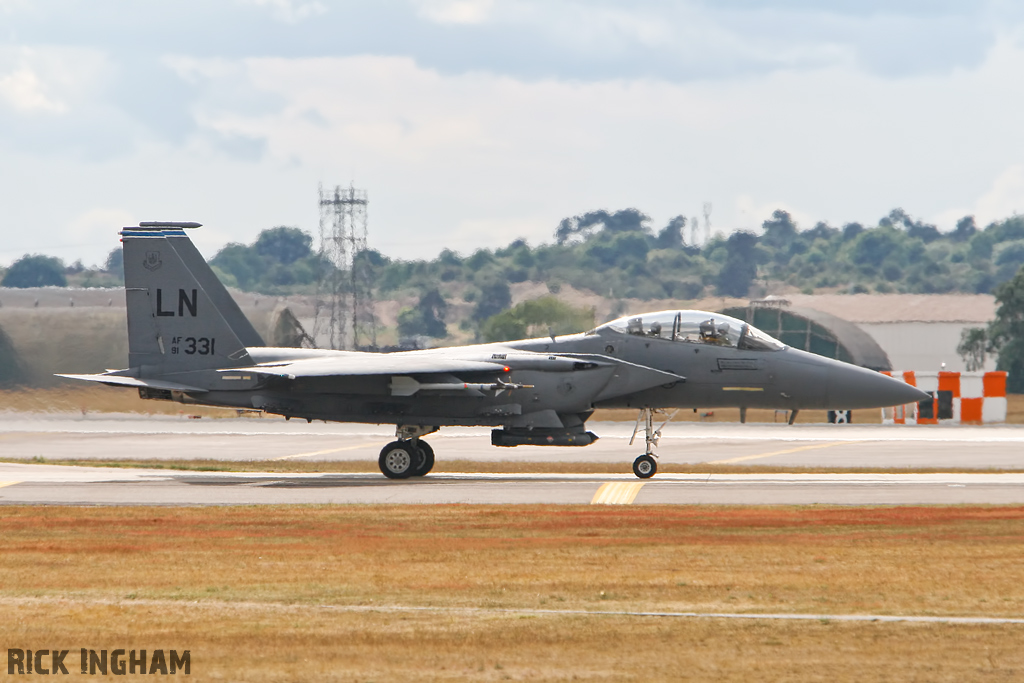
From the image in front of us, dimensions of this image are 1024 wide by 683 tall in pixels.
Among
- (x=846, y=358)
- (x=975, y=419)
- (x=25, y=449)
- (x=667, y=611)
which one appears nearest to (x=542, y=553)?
(x=667, y=611)

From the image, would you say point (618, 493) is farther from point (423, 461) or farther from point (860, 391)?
point (860, 391)

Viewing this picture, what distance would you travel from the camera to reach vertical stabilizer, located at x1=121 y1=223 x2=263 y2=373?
918 inches

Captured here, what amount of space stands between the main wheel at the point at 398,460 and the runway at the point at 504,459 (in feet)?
1.33

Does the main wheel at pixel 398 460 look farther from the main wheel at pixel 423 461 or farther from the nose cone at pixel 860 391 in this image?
the nose cone at pixel 860 391

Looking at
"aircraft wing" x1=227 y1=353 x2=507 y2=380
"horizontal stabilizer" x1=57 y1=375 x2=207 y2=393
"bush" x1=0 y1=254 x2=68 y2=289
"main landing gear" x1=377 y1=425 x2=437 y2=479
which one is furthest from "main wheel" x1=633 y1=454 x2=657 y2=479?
"bush" x1=0 y1=254 x2=68 y2=289

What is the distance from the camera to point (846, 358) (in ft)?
248

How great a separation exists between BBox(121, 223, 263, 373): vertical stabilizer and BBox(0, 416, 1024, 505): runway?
7.75ft

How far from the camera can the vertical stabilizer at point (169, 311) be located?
76.5 feet

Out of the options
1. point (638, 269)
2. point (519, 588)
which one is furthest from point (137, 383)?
point (638, 269)

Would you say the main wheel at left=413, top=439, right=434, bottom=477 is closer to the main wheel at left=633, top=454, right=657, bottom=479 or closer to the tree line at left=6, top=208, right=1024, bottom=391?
the main wheel at left=633, top=454, right=657, bottom=479

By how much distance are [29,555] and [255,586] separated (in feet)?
11.5

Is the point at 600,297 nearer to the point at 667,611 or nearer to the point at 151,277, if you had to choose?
the point at 151,277

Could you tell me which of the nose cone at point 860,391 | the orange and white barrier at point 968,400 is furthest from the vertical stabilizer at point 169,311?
the orange and white barrier at point 968,400

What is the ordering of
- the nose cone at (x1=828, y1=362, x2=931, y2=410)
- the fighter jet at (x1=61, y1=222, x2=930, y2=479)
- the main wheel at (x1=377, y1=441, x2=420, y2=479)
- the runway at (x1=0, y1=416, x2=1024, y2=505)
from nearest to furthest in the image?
the runway at (x1=0, y1=416, x2=1024, y2=505) → the fighter jet at (x1=61, y1=222, x2=930, y2=479) → the nose cone at (x1=828, y1=362, x2=931, y2=410) → the main wheel at (x1=377, y1=441, x2=420, y2=479)
